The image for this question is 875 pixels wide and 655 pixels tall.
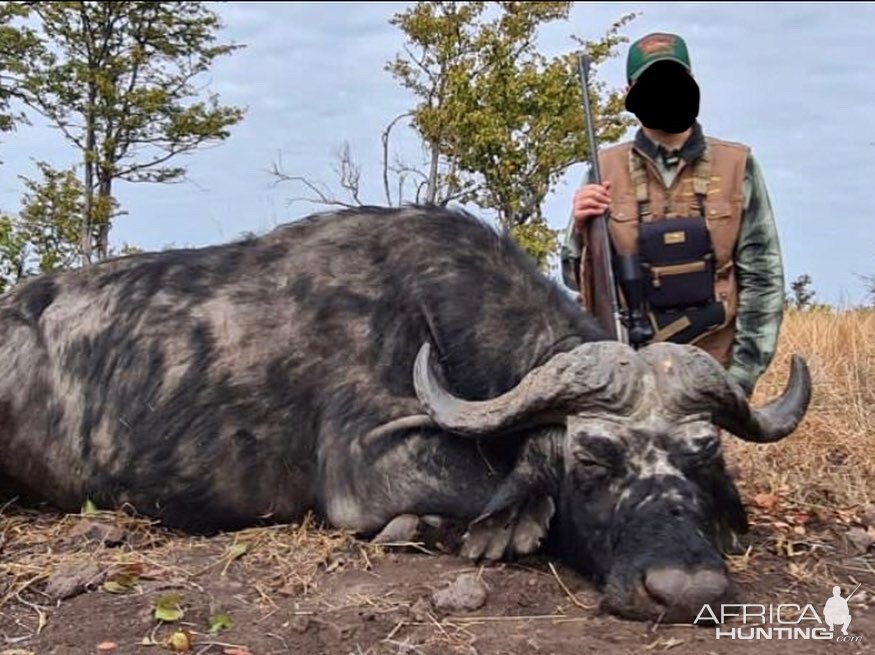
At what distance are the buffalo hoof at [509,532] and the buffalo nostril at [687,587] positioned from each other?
2.22ft

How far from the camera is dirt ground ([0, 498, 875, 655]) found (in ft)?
10.7

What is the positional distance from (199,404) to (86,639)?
155 cm

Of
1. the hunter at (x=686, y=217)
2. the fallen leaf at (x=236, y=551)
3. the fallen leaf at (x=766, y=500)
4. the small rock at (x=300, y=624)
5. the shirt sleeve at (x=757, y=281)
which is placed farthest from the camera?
the shirt sleeve at (x=757, y=281)

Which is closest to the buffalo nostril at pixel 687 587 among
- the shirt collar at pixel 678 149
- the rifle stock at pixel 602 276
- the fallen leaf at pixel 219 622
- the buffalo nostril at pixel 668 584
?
the buffalo nostril at pixel 668 584

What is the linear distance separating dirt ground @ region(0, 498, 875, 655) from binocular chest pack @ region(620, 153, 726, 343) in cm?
109

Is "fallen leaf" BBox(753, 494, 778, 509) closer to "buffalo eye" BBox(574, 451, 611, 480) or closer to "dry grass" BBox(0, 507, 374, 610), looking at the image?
"buffalo eye" BBox(574, 451, 611, 480)

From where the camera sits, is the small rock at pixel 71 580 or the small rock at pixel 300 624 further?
the small rock at pixel 71 580

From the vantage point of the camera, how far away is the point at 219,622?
343 centimetres

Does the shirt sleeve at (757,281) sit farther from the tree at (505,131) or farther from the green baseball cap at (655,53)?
the tree at (505,131)

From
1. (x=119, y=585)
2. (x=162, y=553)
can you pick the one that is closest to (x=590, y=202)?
(x=162, y=553)

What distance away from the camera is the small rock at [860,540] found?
426 cm

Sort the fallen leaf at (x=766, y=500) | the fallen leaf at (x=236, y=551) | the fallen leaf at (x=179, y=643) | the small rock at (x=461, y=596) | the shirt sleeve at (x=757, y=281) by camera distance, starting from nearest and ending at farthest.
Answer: the fallen leaf at (x=179, y=643) < the small rock at (x=461, y=596) < the fallen leaf at (x=236, y=551) < the fallen leaf at (x=766, y=500) < the shirt sleeve at (x=757, y=281)

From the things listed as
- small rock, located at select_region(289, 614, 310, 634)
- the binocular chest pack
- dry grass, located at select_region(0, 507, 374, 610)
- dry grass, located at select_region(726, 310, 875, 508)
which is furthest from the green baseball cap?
small rock, located at select_region(289, 614, 310, 634)

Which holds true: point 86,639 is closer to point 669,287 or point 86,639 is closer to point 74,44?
point 669,287
